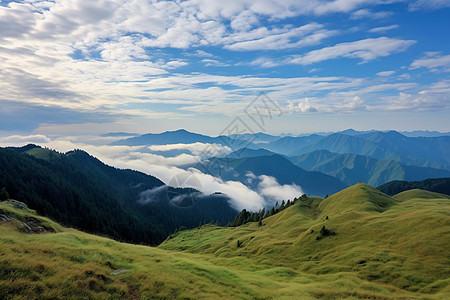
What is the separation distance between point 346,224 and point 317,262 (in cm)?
1872

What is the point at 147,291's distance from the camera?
71.1 feet

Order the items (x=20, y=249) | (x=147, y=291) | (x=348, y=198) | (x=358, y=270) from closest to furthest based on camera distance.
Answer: (x=147, y=291)
(x=20, y=249)
(x=358, y=270)
(x=348, y=198)

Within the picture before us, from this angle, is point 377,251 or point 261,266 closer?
point 377,251

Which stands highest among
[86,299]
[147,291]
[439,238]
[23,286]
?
[23,286]

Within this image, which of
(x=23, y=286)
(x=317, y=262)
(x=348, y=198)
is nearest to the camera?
(x=23, y=286)

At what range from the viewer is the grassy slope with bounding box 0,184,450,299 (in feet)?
66.3

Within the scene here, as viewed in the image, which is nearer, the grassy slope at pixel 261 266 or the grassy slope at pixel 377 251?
the grassy slope at pixel 261 266

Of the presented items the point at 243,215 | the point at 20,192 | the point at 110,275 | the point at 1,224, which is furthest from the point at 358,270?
the point at 20,192

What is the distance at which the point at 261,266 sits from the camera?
5153cm

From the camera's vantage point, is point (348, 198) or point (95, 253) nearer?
point (95, 253)

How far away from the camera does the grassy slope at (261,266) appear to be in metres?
20.2

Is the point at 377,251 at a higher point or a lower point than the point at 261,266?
higher

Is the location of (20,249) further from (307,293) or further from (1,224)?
(307,293)

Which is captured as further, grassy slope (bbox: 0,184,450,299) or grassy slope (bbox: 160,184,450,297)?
grassy slope (bbox: 160,184,450,297)
